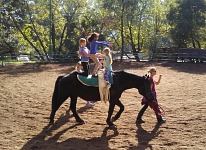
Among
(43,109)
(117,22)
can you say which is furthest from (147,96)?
(117,22)

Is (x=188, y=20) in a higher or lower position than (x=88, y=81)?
higher

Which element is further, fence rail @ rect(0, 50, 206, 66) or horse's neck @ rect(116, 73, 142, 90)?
fence rail @ rect(0, 50, 206, 66)

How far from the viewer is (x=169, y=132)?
550 cm

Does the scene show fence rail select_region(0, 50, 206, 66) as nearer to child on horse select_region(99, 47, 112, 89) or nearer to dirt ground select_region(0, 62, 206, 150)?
dirt ground select_region(0, 62, 206, 150)

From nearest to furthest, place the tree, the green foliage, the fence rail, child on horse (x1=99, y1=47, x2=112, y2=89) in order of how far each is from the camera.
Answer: child on horse (x1=99, y1=47, x2=112, y2=89) → the fence rail → the tree → the green foliage

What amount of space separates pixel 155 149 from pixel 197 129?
143cm

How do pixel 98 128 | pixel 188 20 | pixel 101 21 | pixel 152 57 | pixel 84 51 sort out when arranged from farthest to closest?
1. pixel 101 21
2. pixel 152 57
3. pixel 188 20
4. pixel 84 51
5. pixel 98 128

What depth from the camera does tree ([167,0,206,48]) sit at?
24.5 metres

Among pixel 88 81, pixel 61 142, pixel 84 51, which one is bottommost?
pixel 61 142

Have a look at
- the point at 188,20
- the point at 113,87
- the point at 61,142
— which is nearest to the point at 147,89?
the point at 113,87

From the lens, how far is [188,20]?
24781 millimetres

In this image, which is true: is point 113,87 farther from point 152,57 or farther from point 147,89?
point 152,57

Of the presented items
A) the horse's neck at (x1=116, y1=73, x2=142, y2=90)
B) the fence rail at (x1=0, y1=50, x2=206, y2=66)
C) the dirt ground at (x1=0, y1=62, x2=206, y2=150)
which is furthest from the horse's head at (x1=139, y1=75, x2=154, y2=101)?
the fence rail at (x1=0, y1=50, x2=206, y2=66)

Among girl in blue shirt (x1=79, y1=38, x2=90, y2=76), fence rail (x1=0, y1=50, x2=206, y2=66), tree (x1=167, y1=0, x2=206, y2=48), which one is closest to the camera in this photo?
girl in blue shirt (x1=79, y1=38, x2=90, y2=76)
